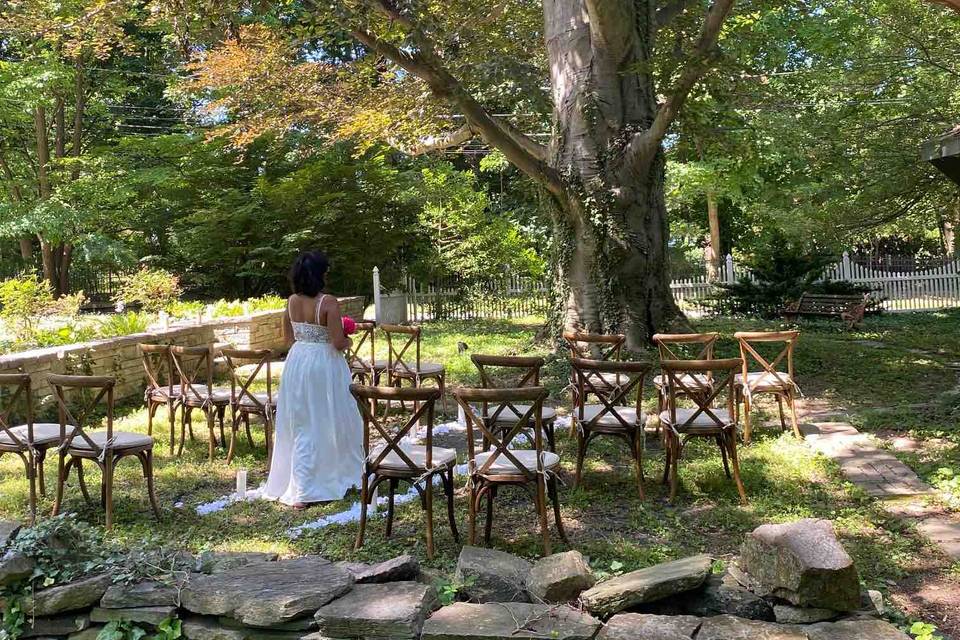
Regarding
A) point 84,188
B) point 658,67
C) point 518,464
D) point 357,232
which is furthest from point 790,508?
point 84,188

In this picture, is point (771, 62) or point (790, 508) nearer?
point (790, 508)

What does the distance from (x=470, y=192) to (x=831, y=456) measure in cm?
1646

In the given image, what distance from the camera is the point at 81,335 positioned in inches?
365

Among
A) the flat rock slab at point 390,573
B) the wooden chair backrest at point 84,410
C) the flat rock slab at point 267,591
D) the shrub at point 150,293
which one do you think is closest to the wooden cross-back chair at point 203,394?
the wooden chair backrest at point 84,410

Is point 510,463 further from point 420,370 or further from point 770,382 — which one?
point 420,370

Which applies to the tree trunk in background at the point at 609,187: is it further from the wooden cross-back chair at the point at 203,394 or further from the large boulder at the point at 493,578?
the large boulder at the point at 493,578

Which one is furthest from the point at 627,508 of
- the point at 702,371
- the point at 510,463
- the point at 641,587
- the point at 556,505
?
the point at 641,587

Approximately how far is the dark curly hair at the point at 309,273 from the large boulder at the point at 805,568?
3.57m

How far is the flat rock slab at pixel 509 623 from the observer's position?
2.78 metres

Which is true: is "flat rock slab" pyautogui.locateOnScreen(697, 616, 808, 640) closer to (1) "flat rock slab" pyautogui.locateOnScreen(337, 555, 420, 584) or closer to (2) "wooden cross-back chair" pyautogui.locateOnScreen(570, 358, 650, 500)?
(1) "flat rock slab" pyautogui.locateOnScreen(337, 555, 420, 584)

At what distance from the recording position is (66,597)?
10.7 feet

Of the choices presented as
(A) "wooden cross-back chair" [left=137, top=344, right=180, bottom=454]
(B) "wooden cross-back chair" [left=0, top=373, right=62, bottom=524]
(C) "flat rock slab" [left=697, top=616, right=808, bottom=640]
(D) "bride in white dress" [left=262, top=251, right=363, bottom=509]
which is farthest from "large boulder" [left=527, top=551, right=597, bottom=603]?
(A) "wooden cross-back chair" [left=137, top=344, right=180, bottom=454]

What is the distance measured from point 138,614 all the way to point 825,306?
16.2 m

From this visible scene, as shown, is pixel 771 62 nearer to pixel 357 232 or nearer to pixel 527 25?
pixel 527 25
